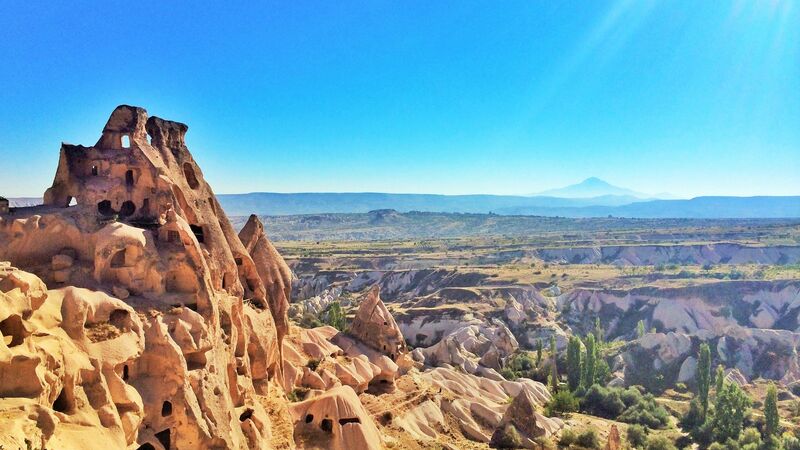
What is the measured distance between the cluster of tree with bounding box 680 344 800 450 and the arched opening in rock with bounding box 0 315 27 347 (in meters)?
36.9

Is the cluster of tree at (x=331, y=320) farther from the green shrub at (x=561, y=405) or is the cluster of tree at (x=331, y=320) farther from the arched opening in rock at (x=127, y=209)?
the arched opening in rock at (x=127, y=209)

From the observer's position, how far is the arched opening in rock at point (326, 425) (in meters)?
24.0

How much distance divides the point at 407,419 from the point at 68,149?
797 inches

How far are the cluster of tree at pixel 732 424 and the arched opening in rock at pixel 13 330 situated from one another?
36.9 metres

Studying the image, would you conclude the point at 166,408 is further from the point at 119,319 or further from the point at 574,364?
the point at 574,364

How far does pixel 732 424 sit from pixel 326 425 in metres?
28.4

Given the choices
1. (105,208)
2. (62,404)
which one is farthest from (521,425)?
(62,404)

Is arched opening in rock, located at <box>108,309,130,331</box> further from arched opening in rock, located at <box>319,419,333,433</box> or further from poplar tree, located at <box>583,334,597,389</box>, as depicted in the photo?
poplar tree, located at <box>583,334,597,389</box>

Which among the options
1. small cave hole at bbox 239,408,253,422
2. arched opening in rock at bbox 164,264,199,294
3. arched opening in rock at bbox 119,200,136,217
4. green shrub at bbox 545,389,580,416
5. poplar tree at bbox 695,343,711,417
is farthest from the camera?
green shrub at bbox 545,389,580,416

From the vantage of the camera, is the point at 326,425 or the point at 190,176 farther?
the point at 190,176

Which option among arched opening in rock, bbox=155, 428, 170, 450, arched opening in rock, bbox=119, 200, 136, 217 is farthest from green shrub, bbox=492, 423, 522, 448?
arched opening in rock, bbox=119, 200, 136, 217

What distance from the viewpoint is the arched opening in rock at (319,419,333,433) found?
2403 cm

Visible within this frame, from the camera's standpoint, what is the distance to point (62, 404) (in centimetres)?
1284

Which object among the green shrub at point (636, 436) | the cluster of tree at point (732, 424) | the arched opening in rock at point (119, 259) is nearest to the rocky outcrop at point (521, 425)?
the green shrub at point (636, 436)
